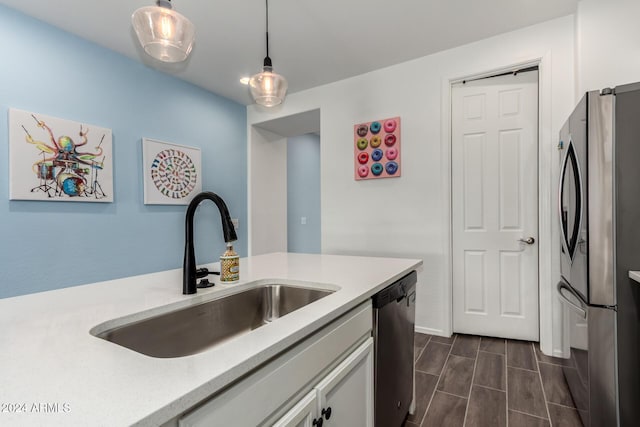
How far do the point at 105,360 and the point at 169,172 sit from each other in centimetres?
284

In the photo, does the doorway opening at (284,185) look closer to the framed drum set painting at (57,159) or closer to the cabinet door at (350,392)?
the framed drum set painting at (57,159)

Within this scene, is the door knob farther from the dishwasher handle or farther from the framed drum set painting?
the framed drum set painting

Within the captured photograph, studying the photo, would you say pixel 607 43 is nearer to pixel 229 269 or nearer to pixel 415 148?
pixel 415 148

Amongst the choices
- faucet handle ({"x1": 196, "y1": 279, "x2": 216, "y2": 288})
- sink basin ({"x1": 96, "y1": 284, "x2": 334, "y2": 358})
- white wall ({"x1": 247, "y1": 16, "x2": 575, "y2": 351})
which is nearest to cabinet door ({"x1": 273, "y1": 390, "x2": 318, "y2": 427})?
sink basin ({"x1": 96, "y1": 284, "x2": 334, "y2": 358})

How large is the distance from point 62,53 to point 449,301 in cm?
376

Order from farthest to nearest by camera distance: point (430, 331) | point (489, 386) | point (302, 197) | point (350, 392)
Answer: point (302, 197), point (430, 331), point (489, 386), point (350, 392)

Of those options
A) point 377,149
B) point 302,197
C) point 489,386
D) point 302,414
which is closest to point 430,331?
point 489,386

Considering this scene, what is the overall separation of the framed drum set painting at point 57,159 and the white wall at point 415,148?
2063 mm

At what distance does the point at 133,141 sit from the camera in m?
2.87

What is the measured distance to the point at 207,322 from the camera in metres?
1.12

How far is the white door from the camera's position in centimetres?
255

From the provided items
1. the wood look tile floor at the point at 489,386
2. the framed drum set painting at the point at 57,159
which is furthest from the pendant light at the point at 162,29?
the wood look tile floor at the point at 489,386

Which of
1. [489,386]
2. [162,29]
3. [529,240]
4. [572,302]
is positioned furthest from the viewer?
[529,240]

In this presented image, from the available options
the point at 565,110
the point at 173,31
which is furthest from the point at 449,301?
the point at 173,31
